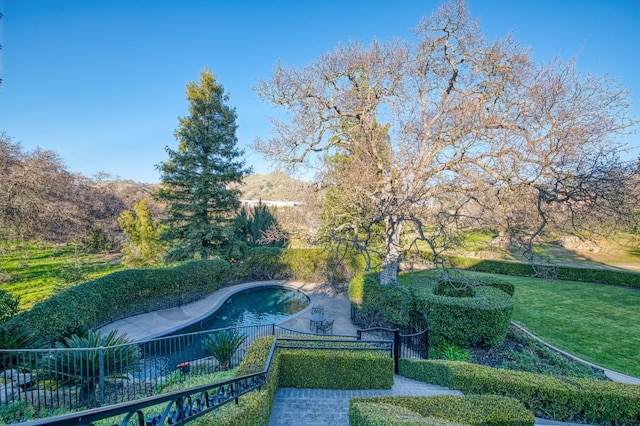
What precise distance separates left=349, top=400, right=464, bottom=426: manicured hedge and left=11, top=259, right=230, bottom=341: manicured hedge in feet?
23.2

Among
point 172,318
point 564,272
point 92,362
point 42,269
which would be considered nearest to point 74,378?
point 92,362

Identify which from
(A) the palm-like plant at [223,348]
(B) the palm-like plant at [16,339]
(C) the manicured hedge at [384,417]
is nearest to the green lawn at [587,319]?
(C) the manicured hedge at [384,417]

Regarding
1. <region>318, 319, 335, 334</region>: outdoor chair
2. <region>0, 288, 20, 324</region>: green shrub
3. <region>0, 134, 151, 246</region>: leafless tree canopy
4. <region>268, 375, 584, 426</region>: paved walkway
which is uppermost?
<region>0, 134, 151, 246</region>: leafless tree canopy

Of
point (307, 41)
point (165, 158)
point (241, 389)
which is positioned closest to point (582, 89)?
point (307, 41)

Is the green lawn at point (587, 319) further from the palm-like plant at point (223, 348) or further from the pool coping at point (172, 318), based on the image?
the palm-like plant at point (223, 348)

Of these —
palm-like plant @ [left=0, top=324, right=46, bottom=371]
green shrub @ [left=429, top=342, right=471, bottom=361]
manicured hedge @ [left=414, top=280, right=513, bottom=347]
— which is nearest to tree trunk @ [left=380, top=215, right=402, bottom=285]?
manicured hedge @ [left=414, top=280, right=513, bottom=347]

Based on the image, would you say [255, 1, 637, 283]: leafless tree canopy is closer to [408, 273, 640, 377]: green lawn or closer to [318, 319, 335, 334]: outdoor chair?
[318, 319, 335, 334]: outdoor chair

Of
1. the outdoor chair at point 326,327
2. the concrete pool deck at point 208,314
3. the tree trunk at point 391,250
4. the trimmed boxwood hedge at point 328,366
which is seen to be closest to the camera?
the trimmed boxwood hedge at point 328,366

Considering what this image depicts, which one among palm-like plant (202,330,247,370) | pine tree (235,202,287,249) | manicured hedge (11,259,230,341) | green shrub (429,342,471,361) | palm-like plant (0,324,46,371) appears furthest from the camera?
pine tree (235,202,287,249)

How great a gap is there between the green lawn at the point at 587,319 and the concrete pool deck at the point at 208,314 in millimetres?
6927

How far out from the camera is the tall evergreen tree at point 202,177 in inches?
655

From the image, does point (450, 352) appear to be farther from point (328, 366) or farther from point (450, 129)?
point (450, 129)

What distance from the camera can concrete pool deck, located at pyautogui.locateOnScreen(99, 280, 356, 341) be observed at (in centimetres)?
998

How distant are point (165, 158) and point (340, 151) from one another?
33.8 ft
